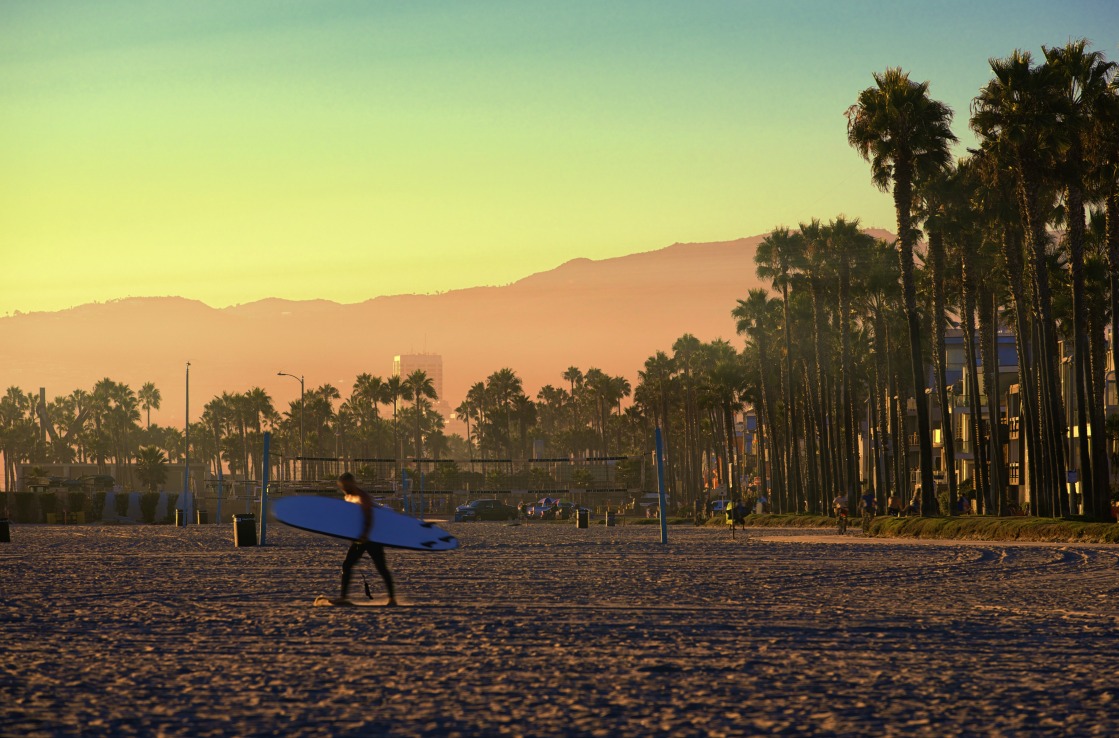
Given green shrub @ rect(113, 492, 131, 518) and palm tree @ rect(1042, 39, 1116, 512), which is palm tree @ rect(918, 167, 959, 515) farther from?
green shrub @ rect(113, 492, 131, 518)

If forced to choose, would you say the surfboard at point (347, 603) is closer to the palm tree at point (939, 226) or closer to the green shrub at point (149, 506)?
the palm tree at point (939, 226)

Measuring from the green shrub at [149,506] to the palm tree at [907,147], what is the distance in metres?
49.3

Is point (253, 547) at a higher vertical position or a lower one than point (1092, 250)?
lower

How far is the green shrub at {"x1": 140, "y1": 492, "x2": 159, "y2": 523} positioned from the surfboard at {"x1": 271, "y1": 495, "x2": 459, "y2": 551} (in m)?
68.5

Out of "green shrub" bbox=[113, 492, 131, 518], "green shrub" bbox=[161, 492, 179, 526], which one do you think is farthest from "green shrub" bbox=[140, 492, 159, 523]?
"green shrub" bbox=[113, 492, 131, 518]

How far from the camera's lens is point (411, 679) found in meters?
12.1

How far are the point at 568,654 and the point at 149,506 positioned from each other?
77.5 m

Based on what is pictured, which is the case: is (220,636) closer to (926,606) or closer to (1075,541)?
(926,606)

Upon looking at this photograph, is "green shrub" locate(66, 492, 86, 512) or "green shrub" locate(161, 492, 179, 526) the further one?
"green shrub" locate(66, 492, 86, 512)

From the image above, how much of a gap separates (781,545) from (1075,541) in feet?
25.5

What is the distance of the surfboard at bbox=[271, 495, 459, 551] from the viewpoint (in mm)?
19859

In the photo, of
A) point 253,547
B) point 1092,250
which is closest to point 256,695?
point 253,547

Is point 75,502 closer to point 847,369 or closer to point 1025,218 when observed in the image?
point 847,369

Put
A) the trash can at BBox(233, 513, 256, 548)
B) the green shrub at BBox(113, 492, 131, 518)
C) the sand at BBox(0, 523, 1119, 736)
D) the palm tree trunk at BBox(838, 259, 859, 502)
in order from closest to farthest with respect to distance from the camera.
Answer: the sand at BBox(0, 523, 1119, 736), the trash can at BBox(233, 513, 256, 548), the palm tree trunk at BBox(838, 259, 859, 502), the green shrub at BBox(113, 492, 131, 518)
